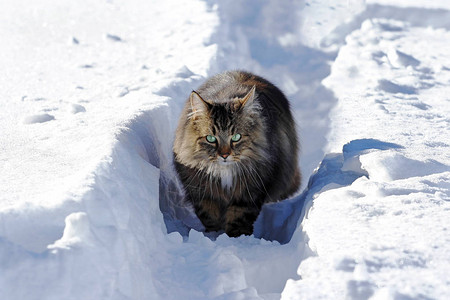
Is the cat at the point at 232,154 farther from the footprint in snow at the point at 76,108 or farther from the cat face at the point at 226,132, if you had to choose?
the footprint in snow at the point at 76,108

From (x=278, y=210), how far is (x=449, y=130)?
163 centimetres

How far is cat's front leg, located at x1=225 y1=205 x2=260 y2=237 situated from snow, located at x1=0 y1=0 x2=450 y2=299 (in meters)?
0.18

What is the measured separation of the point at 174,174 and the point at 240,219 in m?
0.79

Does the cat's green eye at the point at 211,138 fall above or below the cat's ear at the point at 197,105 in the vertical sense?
below

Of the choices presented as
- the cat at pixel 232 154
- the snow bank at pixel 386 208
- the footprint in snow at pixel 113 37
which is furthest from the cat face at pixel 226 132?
the footprint in snow at pixel 113 37

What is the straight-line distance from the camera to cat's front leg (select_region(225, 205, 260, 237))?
3.76m

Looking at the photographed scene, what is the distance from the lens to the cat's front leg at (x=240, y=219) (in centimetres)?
376

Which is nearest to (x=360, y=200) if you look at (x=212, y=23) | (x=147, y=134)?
(x=147, y=134)

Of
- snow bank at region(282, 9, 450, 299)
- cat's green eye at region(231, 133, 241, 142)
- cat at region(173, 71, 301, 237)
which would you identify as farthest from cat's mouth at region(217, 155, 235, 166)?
snow bank at region(282, 9, 450, 299)

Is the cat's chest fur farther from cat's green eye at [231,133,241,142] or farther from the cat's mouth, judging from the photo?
cat's green eye at [231,133,241,142]

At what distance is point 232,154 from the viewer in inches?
136

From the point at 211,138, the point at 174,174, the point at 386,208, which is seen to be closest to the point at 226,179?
the point at 211,138

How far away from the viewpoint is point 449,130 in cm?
452

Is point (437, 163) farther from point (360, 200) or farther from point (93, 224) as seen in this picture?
point (93, 224)
